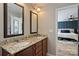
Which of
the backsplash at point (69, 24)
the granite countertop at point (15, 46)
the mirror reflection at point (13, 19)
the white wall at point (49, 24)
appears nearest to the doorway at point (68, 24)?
the backsplash at point (69, 24)

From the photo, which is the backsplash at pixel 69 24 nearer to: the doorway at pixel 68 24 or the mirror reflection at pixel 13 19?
the doorway at pixel 68 24

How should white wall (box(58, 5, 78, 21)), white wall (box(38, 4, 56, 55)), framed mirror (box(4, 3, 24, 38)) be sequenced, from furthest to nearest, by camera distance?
1. white wall (box(38, 4, 56, 55))
2. white wall (box(58, 5, 78, 21))
3. framed mirror (box(4, 3, 24, 38))

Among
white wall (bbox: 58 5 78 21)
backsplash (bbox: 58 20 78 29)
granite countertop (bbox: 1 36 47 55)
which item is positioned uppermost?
white wall (bbox: 58 5 78 21)

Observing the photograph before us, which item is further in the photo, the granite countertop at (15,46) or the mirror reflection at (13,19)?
the mirror reflection at (13,19)

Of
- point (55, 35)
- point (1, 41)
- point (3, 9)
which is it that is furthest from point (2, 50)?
point (55, 35)

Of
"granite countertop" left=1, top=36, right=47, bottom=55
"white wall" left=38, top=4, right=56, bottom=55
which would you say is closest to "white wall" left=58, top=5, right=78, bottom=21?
"white wall" left=38, top=4, right=56, bottom=55

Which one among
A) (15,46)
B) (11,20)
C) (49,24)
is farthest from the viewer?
(49,24)

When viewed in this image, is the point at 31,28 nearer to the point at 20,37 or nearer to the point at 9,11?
the point at 20,37

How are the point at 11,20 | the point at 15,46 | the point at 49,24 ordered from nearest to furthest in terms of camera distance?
the point at 15,46, the point at 11,20, the point at 49,24

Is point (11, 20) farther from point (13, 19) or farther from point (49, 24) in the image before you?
point (49, 24)

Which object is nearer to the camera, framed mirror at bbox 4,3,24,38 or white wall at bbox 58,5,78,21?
framed mirror at bbox 4,3,24,38

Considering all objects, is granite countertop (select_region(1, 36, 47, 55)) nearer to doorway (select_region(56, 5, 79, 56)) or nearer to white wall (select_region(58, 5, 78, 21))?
doorway (select_region(56, 5, 79, 56))

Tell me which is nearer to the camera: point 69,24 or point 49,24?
point 69,24

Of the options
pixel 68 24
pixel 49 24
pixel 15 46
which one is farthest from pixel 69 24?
pixel 15 46
